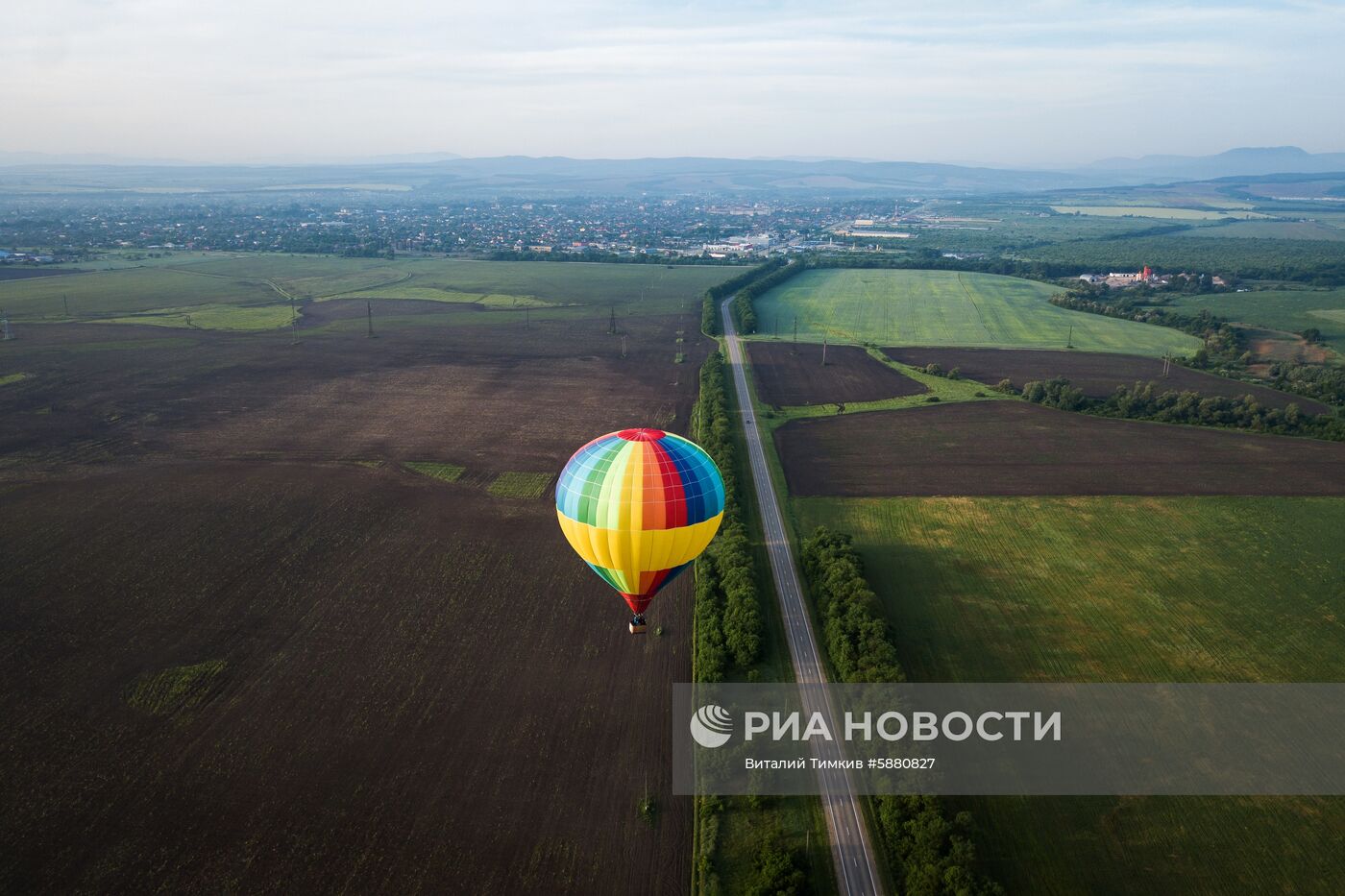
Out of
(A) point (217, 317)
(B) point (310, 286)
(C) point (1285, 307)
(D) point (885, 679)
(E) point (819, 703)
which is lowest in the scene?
(E) point (819, 703)

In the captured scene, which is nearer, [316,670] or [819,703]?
[819,703]

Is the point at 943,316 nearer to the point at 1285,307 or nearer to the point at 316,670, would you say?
the point at 1285,307

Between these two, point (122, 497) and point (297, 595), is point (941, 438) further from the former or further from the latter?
point (122, 497)

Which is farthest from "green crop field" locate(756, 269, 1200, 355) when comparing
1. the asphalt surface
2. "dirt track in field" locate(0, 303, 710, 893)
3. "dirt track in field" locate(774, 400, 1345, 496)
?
the asphalt surface

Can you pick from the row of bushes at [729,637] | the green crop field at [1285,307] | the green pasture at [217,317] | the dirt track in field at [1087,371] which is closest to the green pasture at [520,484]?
the row of bushes at [729,637]

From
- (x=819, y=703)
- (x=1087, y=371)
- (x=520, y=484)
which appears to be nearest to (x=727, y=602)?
(x=819, y=703)

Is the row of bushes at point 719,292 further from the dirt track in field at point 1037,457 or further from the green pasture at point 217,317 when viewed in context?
the green pasture at point 217,317
